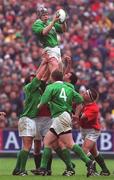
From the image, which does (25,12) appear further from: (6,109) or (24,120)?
(24,120)

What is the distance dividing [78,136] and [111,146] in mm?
983

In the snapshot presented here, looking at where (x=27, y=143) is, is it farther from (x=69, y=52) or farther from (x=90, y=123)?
(x=69, y=52)

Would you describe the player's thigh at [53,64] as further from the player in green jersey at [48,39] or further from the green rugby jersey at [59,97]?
the green rugby jersey at [59,97]

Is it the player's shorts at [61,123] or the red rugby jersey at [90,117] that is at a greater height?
the red rugby jersey at [90,117]

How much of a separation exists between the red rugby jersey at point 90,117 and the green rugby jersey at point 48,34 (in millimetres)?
1434

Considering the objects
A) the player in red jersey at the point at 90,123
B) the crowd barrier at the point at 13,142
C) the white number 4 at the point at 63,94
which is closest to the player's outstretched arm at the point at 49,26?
the white number 4 at the point at 63,94

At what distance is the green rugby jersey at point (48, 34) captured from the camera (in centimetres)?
1988

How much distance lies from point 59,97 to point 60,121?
456 mm

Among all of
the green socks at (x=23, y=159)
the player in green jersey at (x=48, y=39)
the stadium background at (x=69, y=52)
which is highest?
the stadium background at (x=69, y=52)

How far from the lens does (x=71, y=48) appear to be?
32.8 meters

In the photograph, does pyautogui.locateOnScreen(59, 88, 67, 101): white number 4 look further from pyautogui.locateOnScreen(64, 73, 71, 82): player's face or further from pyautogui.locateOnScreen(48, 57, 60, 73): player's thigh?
pyautogui.locateOnScreen(64, 73, 71, 82): player's face

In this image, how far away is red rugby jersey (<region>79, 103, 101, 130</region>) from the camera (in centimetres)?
2009

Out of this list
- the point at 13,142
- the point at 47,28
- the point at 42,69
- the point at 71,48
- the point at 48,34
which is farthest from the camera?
the point at 71,48

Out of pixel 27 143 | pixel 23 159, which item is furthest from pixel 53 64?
pixel 23 159
